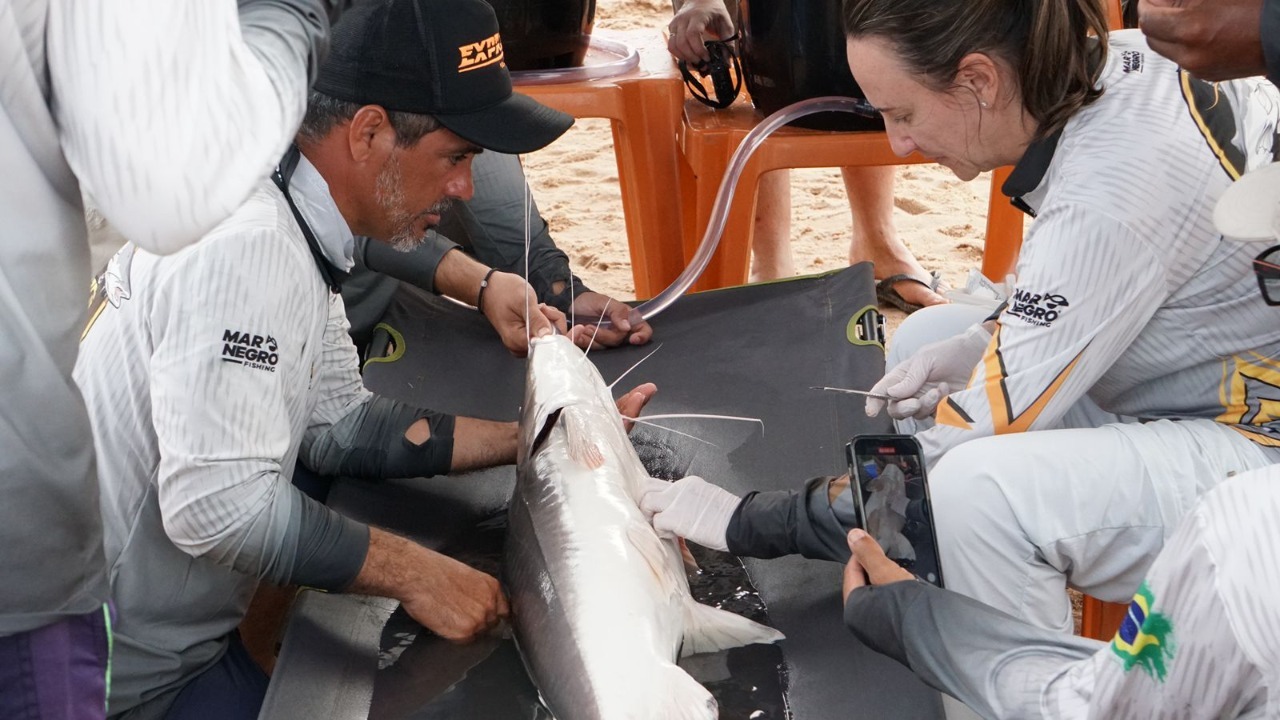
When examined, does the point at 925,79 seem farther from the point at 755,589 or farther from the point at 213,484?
the point at 213,484

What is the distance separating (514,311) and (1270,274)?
162 centimetres

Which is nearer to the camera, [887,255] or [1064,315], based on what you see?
[1064,315]

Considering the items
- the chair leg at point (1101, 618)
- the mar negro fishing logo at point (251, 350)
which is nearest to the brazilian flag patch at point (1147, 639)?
the chair leg at point (1101, 618)

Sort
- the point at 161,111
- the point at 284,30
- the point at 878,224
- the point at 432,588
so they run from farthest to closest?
the point at 878,224 → the point at 432,588 → the point at 284,30 → the point at 161,111

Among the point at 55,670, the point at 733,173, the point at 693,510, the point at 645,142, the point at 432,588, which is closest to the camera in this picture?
the point at 55,670

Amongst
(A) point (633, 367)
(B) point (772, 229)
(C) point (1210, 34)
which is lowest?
(B) point (772, 229)

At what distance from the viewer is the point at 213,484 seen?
166 cm

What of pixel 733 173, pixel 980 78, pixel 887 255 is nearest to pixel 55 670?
pixel 980 78

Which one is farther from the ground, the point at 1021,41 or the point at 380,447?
the point at 1021,41

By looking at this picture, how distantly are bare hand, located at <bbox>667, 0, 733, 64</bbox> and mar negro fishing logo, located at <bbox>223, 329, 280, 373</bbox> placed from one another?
1.98 m

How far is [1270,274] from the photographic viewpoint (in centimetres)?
163

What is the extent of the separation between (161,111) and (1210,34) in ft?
3.73

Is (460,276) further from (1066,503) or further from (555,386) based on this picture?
(1066,503)

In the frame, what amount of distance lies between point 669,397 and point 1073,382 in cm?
103
